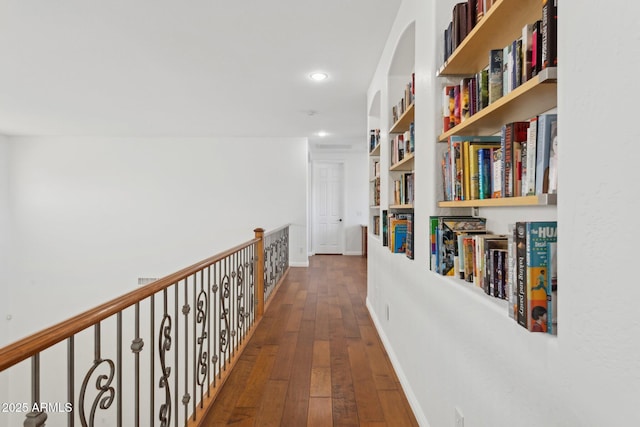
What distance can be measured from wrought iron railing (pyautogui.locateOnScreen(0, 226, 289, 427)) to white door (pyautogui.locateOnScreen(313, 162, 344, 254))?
228cm

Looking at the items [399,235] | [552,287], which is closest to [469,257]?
[552,287]

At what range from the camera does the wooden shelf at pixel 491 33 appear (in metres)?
1.15

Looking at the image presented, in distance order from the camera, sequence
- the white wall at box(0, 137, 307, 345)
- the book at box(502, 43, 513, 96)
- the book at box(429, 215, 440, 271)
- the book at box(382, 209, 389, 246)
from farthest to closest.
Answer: the white wall at box(0, 137, 307, 345) < the book at box(382, 209, 389, 246) < the book at box(429, 215, 440, 271) < the book at box(502, 43, 513, 96)

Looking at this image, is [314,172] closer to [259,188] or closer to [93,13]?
[259,188]

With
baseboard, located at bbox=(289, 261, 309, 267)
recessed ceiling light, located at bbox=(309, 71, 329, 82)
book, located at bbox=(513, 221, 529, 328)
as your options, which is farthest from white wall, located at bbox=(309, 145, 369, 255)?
book, located at bbox=(513, 221, 529, 328)

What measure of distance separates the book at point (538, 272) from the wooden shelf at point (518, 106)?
371 mm

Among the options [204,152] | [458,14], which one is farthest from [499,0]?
[204,152]

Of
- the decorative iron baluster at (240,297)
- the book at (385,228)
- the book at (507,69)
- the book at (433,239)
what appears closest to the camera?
the book at (507,69)

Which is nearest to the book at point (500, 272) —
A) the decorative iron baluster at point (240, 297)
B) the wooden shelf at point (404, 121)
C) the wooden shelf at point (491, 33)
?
the wooden shelf at point (491, 33)

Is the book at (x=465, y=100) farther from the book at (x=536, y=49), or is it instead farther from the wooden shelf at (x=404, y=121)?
the wooden shelf at (x=404, y=121)

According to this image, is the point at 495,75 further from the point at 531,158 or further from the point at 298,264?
the point at 298,264

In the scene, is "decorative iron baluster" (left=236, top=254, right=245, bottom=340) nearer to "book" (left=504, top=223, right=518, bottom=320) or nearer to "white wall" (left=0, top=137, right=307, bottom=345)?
"book" (left=504, top=223, right=518, bottom=320)

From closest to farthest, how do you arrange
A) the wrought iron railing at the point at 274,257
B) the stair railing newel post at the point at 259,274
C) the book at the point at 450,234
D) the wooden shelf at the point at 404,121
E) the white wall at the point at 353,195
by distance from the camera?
the book at the point at 450,234 → the wooden shelf at the point at 404,121 → the stair railing newel post at the point at 259,274 → the wrought iron railing at the point at 274,257 → the white wall at the point at 353,195

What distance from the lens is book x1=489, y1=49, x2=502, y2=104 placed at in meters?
1.25
